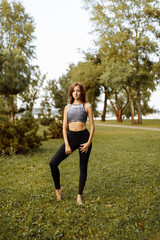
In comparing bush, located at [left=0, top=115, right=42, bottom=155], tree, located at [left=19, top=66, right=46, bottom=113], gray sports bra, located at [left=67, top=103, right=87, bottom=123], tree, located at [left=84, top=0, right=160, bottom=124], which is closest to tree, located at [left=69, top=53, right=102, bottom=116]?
tree, located at [left=84, top=0, right=160, bottom=124]

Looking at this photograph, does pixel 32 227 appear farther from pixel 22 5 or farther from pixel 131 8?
pixel 22 5

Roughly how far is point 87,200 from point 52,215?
92 cm

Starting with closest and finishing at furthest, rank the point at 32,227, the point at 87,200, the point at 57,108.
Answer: the point at 32,227 → the point at 87,200 → the point at 57,108

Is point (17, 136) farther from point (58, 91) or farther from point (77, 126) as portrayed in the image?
point (58, 91)

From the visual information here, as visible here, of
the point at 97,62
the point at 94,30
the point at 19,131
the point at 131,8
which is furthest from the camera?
the point at 97,62

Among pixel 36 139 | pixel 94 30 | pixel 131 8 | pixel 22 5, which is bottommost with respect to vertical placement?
pixel 36 139

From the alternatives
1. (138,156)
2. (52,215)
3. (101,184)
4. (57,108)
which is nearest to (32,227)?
(52,215)

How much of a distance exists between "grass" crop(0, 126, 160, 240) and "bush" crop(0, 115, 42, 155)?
5.05 feet

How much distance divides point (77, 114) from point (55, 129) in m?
11.8

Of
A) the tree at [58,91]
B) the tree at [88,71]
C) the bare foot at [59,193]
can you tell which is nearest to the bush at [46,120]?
the tree at [58,91]

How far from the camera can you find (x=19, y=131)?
878cm

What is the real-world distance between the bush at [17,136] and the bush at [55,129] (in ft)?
20.6

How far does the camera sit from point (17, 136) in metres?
8.75

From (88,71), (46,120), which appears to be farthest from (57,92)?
(88,71)
